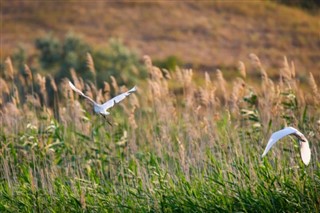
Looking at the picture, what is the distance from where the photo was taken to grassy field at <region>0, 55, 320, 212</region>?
8.41 metres

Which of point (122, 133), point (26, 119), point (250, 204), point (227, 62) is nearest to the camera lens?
point (250, 204)

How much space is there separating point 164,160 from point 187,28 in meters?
60.6

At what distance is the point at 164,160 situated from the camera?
9.82 m

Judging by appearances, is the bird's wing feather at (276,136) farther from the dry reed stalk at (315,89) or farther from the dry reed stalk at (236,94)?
the dry reed stalk at (236,94)

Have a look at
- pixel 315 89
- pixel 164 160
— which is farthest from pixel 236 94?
pixel 164 160

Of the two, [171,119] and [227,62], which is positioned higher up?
[171,119]

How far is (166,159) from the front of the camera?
980 cm

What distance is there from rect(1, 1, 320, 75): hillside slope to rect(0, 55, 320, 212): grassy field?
48.5m

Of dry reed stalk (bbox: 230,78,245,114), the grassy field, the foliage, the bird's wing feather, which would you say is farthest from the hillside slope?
the bird's wing feather

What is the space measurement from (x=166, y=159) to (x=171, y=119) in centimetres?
171

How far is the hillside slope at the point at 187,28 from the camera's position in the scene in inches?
2491

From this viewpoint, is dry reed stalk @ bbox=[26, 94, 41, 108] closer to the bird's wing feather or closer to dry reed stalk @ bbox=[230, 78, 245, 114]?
dry reed stalk @ bbox=[230, 78, 245, 114]

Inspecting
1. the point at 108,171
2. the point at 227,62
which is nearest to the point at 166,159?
the point at 108,171

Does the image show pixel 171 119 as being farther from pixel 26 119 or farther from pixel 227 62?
pixel 227 62
